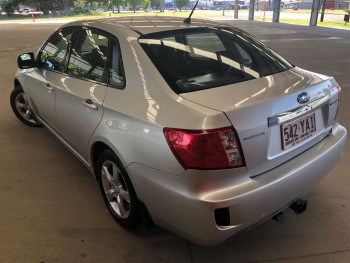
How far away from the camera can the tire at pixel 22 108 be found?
4930 millimetres

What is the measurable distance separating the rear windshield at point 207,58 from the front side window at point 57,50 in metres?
1.15

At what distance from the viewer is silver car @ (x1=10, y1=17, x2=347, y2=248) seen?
2.02 meters

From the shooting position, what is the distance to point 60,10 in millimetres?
59031

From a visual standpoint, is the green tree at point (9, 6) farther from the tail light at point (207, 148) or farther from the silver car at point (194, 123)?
the tail light at point (207, 148)

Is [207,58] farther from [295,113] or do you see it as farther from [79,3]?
[79,3]

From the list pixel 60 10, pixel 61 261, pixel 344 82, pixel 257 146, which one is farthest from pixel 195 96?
pixel 60 10

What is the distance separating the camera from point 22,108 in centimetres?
504

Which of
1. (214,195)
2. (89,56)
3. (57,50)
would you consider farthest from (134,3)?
(214,195)

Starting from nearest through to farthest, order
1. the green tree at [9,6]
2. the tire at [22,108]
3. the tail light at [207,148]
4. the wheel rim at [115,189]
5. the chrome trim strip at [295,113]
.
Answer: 1. the tail light at [207,148]
2. the chrome trim strip at [295,113]
3. the wheel rim at [115,189]
4. the tire at [22,108]
5. the green tree at [9,6]

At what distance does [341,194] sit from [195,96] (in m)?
1.87

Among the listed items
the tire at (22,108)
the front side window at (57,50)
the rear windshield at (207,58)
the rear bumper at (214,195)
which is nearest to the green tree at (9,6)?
the tire at (22,108)

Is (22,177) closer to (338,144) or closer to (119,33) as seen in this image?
(119,33)

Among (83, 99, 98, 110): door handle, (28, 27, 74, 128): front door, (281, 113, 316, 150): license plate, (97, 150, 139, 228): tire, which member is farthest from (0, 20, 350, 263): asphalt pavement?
(83, 99, 98, 110): door handle

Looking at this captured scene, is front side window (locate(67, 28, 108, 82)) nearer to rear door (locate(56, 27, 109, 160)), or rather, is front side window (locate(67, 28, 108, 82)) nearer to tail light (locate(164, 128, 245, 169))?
rear door (locate(56, 27, 109, 160))
